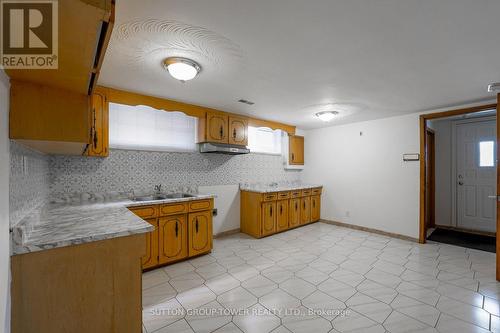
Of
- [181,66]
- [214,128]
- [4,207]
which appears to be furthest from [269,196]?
[4,207]

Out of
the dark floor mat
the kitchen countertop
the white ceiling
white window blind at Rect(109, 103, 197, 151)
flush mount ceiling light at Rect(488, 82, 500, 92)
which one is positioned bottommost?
the dark floor mat

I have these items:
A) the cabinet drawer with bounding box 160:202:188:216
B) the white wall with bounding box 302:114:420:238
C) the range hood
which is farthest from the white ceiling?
the cabinet drawer with bounding box 160:202:188:216

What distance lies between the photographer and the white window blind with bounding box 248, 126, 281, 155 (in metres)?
4.69

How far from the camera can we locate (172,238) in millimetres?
2855

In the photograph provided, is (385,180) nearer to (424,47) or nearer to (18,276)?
(424,47)

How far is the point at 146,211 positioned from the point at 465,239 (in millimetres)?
5344

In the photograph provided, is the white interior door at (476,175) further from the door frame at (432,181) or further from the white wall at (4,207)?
the white wall at (4,207)

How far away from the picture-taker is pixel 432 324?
1799mm

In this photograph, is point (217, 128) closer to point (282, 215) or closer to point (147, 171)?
point (147, 171)

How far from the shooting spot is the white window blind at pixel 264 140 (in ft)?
15.4

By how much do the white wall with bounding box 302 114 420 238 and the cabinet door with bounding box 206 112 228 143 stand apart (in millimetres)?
2618

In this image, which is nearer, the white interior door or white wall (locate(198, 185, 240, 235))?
white wall (locate(198, 185, 240, 235))

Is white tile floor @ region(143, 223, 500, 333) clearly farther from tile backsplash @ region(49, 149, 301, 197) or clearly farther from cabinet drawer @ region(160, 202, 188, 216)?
tile backsplash @ region(49, 149, 301, 197)

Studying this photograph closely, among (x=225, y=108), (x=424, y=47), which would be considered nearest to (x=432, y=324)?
(x=424, y=47)
